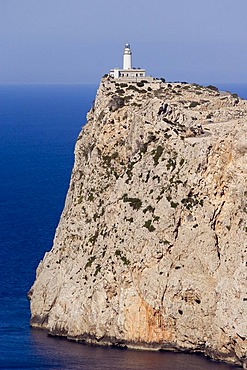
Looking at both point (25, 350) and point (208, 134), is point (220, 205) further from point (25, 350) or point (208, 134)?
point (25, 350)

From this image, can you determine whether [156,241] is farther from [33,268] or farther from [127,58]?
[127,58]

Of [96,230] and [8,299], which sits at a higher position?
[96,230]

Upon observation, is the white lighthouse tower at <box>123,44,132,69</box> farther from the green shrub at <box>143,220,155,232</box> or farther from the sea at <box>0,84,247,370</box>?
the green shrub at <box>143,220,155,232</box>

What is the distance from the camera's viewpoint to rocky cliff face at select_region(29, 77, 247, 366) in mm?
65375

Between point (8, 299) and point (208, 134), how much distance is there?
20.3 meters

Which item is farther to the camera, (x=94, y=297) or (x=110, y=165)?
(x=110, y=165)

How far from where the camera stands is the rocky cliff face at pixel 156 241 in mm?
65375

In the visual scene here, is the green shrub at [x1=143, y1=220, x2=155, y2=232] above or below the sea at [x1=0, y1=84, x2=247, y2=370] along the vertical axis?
above

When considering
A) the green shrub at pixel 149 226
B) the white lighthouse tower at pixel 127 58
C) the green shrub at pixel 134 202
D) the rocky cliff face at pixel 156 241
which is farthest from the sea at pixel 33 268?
the white lighthouse tower at pixel 127 58

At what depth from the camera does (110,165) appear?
247ft

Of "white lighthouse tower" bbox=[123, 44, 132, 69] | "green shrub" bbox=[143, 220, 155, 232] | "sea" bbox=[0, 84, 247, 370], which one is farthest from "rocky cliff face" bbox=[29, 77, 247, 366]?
"white lighthouse tower" bbox=[123, 44, 132, 69]

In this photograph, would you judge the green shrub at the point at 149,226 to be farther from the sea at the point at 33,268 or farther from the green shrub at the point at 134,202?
the sea at the point at 33,268

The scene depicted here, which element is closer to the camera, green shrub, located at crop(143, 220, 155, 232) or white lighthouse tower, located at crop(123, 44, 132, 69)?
green shrub, located at crop(143, 220, 155, 232)

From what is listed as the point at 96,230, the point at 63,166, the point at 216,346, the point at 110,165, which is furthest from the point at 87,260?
the point at 63,166
